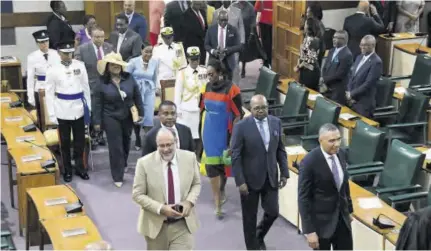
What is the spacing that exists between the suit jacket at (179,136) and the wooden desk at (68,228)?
72cm

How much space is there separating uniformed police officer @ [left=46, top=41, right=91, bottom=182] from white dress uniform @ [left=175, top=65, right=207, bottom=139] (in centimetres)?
96

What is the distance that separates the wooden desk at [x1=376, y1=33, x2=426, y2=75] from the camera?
40.2ft

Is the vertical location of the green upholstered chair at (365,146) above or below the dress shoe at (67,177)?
above

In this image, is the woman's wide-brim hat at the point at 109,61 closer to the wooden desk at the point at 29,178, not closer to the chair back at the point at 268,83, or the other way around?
the wooden desk at the point at 29,178

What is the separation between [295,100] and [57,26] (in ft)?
12.4

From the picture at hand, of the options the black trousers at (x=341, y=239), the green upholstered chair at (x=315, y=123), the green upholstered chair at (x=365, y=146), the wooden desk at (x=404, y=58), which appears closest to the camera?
the black trousers at (x=341, y=239)

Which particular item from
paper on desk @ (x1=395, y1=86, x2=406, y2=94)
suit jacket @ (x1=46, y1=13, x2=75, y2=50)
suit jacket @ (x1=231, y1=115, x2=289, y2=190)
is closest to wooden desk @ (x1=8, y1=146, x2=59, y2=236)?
suit jacket @ (x1=231, y1=115, x2=289, y2=190)

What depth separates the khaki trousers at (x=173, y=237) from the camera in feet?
18.8

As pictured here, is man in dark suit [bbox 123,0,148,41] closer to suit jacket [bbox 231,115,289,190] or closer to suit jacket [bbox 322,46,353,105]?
suit jacket [bbox 322,46,353,105]

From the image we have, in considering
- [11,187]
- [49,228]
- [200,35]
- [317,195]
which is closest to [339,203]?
[317,195]

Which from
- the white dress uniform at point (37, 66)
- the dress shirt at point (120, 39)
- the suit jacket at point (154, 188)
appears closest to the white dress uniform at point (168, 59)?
the dress shirt at point (120, 39)

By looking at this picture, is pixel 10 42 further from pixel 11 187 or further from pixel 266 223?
pixel 266 223

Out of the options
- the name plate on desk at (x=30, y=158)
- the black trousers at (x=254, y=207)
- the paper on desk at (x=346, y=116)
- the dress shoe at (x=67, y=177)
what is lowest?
the dress shoe at (x=67, y=177)

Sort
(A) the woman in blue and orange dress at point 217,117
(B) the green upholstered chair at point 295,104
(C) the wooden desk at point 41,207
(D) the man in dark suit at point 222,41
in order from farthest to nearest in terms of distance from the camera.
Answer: (D) the man in dark suit at point 222,41
(B) the green upholstered chair at point 295,104
(A) the woman in blue and orange dress at point 217,117
(C) the wooden desk at point 41,207
